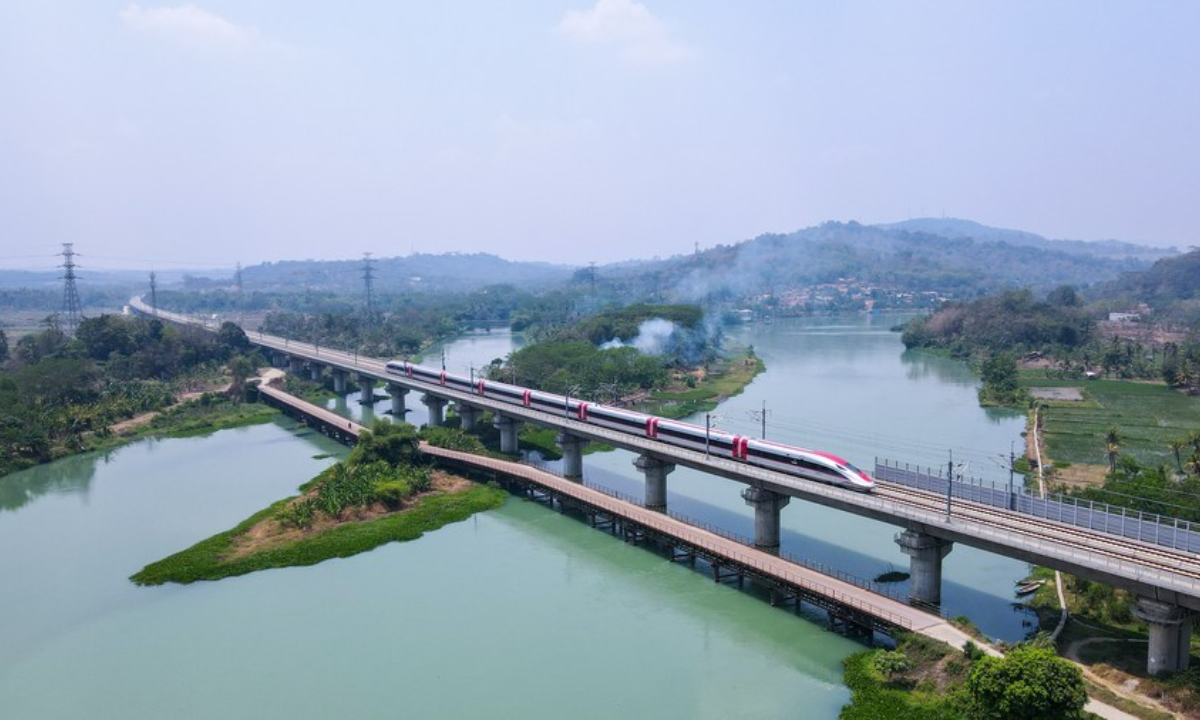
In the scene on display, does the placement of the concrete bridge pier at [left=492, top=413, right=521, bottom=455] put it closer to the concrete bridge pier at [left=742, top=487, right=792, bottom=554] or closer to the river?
the river

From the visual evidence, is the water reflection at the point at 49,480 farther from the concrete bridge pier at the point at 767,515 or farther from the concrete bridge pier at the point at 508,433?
the concrete bridge pier at the point at 767,515

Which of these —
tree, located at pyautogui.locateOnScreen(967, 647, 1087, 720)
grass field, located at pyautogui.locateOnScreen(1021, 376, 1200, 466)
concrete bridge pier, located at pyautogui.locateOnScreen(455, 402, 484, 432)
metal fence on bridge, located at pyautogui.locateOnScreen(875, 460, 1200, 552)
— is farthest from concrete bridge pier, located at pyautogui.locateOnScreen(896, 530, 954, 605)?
concrete bridge pier, located at pyautogui.locateOnScreen(455, 402, 484, 432)

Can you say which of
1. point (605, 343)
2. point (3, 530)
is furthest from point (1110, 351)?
point (3, 530)

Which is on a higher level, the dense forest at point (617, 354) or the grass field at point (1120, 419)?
the dense forest at point (617, 354)

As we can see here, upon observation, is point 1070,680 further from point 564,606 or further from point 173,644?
point 173,644

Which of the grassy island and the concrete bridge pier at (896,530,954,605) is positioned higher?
the concrete bridge pier at (896,530,954,605)

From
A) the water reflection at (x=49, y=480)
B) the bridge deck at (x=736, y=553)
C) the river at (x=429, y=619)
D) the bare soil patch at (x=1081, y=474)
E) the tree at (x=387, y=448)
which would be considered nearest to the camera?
the river at (x=429, y=619)

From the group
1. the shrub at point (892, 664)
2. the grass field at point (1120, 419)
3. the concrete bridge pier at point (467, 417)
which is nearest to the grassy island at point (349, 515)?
the concrete bridge pier at point (467, 417)

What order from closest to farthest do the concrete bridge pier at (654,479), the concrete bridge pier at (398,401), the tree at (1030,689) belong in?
the tree at (1030,689)
the concrete bridge pier at (654,479)
the concrete bridge pier at (398,401)
